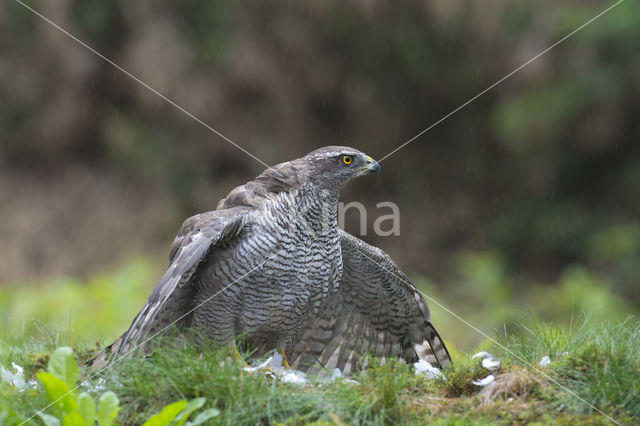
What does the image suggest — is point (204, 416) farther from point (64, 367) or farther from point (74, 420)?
point (64, 367)

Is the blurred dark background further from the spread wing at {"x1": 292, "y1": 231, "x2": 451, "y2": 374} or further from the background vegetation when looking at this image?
the spread wing at {"x1": 292, "y1": 231, "x2": 451, "y2": 374}

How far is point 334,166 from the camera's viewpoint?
192 inches

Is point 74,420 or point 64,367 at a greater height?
point 64,367

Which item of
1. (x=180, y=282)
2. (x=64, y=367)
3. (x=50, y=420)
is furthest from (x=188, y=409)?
(x=180, y=282)

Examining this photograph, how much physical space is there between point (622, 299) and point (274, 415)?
6.99 meters

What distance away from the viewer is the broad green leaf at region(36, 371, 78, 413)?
128 inches

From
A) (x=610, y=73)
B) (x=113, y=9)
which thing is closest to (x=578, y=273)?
(x=610, y=73)

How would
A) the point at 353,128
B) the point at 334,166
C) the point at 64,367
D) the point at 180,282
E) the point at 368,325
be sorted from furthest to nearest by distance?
the point at 353,128 → the point at 368,325 → the point at 334,166 → the point at 180,282 → the point at 64,367

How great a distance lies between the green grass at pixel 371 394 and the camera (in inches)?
134

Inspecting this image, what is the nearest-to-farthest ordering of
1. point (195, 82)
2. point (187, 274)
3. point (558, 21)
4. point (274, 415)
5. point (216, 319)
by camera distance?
point (274, 415) < point (187, 274) < point (216, 319) < point (558, 21) < point (195, 82)

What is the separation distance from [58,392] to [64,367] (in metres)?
0.20

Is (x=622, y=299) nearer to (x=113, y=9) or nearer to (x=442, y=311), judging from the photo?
(x=442, y=311)

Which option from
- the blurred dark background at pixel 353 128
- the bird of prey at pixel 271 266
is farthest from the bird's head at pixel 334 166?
the blurred dark background at pixel 353 128

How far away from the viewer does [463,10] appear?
31.9 ft
